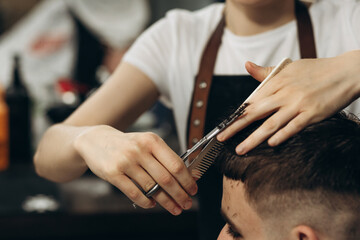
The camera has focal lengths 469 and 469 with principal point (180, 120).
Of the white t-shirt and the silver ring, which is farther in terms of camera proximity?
the white t-shirt

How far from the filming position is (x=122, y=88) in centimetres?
148

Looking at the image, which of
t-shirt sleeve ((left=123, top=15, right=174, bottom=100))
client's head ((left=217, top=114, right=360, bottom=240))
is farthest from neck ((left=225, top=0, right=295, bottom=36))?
client's head ((left=217, top=114, right=360, bottom=240))

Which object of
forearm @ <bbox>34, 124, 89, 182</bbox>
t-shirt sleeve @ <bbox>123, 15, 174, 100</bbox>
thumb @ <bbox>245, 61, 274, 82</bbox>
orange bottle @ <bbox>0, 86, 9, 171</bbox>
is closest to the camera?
thumb @ <bbox>245, 61, 274, 82</bbox>

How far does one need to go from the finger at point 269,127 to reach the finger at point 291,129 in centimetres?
1

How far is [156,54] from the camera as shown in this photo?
5.05ft

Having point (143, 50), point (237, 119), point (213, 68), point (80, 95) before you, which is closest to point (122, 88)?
point (143, 50)

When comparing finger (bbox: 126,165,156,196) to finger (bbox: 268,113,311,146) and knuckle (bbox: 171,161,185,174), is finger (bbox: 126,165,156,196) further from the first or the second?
finger (bbox: 268,113,311,146)

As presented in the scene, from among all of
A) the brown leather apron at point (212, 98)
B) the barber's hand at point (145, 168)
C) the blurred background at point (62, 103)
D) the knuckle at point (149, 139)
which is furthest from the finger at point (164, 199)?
the blurred background at point (62, 103)

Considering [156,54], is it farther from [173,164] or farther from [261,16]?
[173,164]

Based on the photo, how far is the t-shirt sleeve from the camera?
151 centimetres

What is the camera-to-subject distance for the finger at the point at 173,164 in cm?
100

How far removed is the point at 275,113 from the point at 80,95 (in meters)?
1.99

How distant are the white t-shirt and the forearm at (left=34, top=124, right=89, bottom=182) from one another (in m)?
0.33

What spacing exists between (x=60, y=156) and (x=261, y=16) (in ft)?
2.42
